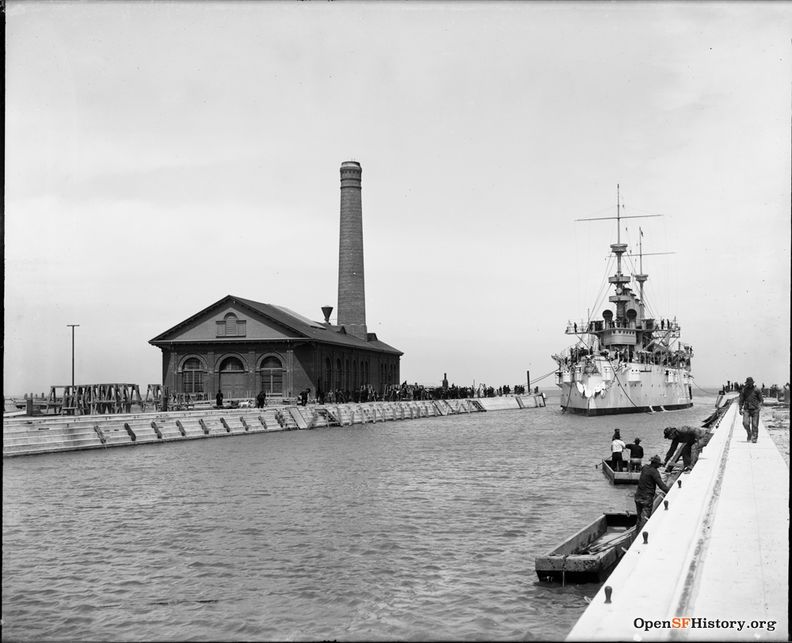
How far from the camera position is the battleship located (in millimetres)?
70625

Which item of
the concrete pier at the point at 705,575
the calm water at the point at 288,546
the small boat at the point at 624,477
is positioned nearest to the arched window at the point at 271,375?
the calm water at the point at 288,546

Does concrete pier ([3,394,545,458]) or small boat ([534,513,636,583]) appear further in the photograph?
concrete pier ([3,394,545,458])

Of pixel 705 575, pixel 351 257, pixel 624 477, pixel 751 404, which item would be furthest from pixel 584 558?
pixel 351 257

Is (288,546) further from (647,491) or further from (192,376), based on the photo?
(192,376)

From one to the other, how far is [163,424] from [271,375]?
17498 millimetres

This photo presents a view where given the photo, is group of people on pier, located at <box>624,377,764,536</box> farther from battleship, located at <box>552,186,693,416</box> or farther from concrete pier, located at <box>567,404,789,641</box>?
battleship, located at <box>552,186,693,416</box>

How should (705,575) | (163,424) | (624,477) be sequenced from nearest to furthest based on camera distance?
(705,575) → (624,477) → (163,424)

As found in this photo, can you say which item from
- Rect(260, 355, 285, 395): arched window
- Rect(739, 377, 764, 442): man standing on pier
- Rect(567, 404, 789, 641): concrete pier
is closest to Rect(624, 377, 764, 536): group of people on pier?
Rect(739, 377, 764, 442): man standing on pier

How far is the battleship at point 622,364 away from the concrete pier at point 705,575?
57.7 m

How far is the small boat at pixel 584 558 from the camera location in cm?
1182

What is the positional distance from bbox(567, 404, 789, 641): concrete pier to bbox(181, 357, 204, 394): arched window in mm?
44879

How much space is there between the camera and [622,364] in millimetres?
72250

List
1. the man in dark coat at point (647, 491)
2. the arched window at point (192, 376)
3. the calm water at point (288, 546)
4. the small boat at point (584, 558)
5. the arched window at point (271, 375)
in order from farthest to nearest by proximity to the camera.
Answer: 1. the arched window at point (192, 376)
2. the arched window at point (271, 375)
3. the man in dark coat at point (647, 491)
4. the small boat at point (584, 558)
5. the calm water at point (288, 546)

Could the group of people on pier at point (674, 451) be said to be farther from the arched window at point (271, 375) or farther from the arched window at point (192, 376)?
the arched window at point (192, 376)
